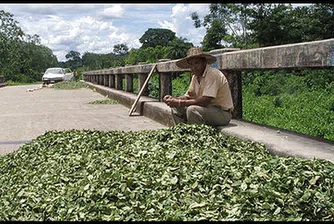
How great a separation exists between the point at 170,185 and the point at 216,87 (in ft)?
7.81

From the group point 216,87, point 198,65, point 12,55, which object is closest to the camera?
point 216,87

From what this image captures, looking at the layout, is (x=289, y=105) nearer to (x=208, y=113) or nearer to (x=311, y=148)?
(x=208, y=113)

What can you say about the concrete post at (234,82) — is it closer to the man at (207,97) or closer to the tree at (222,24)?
the man at (207,97)

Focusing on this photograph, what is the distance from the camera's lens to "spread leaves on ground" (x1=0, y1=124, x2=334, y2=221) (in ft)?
9.11

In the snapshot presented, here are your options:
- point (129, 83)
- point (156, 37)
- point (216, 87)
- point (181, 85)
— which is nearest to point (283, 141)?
point (216, 87)

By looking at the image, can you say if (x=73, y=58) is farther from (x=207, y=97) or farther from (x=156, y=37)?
(x=207, y=97)

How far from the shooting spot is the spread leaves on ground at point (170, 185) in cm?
278

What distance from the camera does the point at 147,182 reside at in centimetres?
327

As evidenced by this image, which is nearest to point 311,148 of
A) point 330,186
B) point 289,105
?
point 330,186

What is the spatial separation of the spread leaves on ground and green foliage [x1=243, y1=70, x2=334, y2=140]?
295cm

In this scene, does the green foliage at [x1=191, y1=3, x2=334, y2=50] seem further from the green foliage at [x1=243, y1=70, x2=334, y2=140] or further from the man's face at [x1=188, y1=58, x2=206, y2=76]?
the man's face at [x1=188, y1=58, x2=206, y2=76]

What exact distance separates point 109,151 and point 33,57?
66506 millimetres

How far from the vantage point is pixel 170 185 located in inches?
127

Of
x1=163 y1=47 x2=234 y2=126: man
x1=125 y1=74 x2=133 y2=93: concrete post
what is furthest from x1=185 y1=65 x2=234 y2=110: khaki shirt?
x1=125 y1=74 x2=133 y2=93: concrete post
